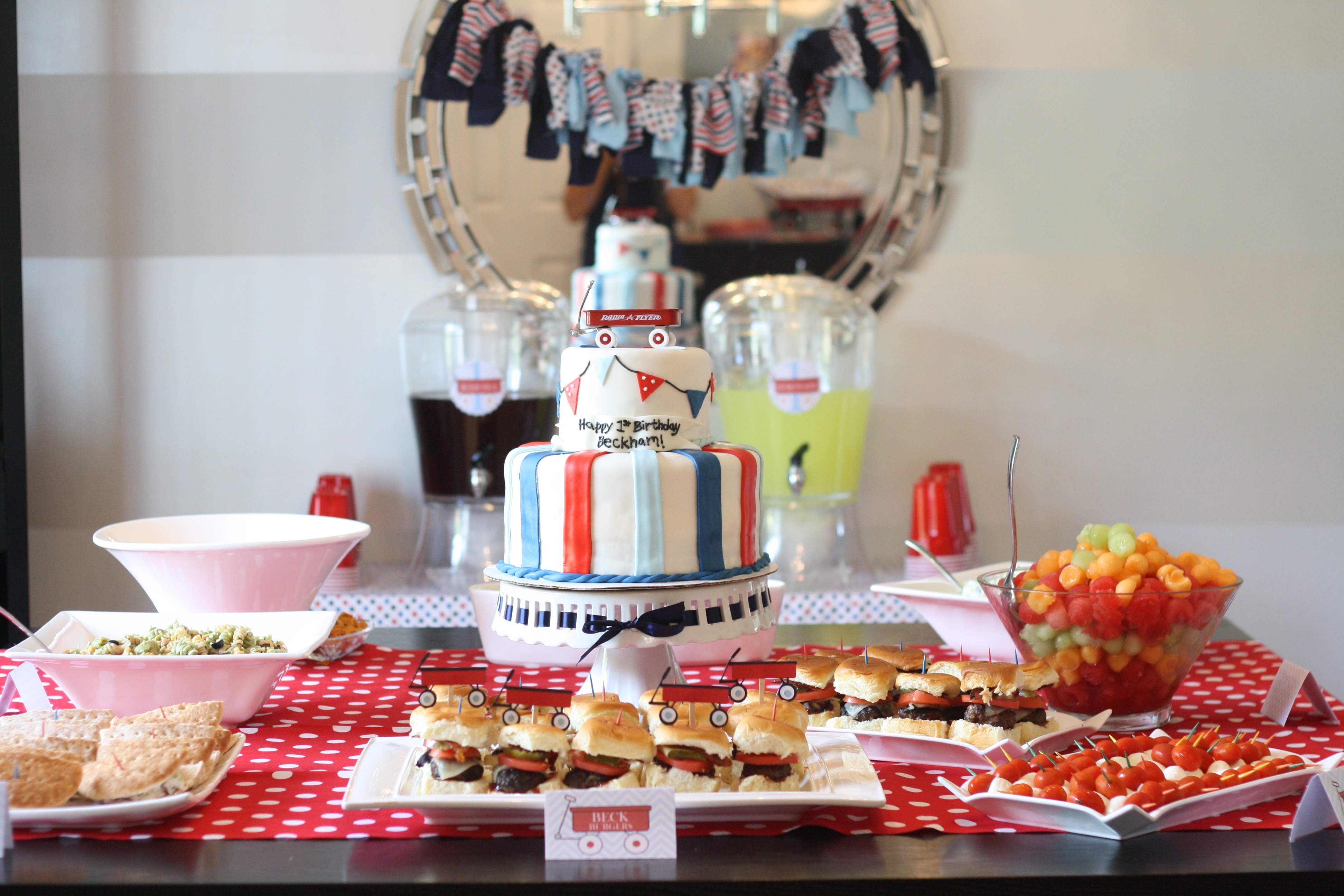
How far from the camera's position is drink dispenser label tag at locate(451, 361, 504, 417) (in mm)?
2709

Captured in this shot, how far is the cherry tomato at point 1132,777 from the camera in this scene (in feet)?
3.37

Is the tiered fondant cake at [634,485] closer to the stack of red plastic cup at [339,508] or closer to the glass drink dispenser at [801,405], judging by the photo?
the glass drink dispenser at [801,405]

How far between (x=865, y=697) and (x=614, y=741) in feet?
1.08

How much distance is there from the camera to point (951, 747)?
3.82 ft

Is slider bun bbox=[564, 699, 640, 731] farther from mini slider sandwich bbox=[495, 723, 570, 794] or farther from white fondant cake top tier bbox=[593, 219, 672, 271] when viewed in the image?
white fondant cake top tier bbox=[593, 219, 672, 271]

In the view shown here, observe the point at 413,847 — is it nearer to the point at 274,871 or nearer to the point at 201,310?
the point at 274,871

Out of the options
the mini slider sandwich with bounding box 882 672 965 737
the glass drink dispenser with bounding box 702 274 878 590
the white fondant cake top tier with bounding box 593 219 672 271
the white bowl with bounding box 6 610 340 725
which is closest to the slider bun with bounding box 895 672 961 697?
the mini slider sandwich with bounding box 882 672 965 737

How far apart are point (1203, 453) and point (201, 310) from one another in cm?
260

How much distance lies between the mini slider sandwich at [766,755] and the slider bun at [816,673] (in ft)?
0.71

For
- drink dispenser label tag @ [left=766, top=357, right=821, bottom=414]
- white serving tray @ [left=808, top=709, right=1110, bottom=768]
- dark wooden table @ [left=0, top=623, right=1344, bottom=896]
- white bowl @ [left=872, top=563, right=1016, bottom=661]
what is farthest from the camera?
drink dispenser label tag @ [left=766, top=357, right=821, bottom=414]

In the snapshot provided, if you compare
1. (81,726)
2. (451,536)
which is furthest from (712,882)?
(451,536)

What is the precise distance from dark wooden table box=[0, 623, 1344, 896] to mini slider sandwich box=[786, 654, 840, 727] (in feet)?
0.85

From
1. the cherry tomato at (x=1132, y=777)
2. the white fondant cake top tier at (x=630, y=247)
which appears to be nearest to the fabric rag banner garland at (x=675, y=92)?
the white fondant cake top tier at (x=630, y=247)

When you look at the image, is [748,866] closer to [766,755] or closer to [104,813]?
[766,755]
